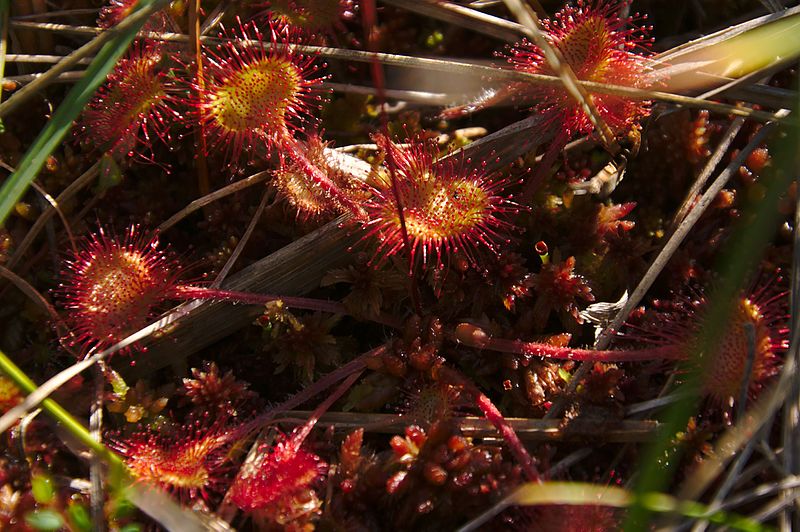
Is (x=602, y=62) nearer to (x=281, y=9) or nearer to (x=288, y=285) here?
(x=281, y=9)

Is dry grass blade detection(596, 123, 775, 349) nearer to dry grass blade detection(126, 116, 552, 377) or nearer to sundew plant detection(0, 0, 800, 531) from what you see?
sundew plant detection(0, 0, 800, 531)

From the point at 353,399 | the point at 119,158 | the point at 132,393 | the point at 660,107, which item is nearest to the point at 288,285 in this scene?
the point at 353,399

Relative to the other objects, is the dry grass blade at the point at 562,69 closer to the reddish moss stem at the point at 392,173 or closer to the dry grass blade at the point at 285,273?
the dry grass blade at the point at 285,273

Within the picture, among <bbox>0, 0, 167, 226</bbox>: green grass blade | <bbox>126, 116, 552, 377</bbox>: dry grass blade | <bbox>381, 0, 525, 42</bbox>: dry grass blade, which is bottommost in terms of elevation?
<bbox>126, 116, 552, 377</bbox>: dry grass blade

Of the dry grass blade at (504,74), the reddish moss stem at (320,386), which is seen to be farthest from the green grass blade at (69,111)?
the reddish moss stem at (320,386)

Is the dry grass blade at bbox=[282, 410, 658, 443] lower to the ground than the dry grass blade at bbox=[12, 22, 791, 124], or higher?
lower

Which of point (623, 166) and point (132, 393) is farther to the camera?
point (623, 166)

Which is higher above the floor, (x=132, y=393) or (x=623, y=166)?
(x=623, y=166)

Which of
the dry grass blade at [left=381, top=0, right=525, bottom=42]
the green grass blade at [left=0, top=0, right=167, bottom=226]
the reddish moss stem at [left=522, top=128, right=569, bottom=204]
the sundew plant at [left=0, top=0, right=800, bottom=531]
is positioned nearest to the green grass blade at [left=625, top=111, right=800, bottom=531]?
the sundew plant at [left=0, top=0, right=800, bottom=531]
